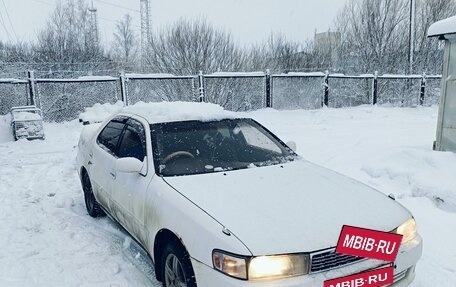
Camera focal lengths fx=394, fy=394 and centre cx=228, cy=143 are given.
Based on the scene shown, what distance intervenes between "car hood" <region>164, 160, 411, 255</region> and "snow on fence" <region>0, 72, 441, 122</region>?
1094 cm

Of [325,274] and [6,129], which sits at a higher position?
[325,274]

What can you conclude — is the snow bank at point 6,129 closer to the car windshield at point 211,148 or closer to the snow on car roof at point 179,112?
the snow on car roof at point 179,112

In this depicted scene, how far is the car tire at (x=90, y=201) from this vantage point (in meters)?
4.80

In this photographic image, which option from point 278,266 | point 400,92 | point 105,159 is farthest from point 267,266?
point 400,92

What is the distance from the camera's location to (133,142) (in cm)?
389

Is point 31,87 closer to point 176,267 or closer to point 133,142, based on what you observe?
point 133,142

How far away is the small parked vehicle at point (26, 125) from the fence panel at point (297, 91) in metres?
8.45

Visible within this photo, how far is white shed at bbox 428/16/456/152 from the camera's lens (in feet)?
20.6

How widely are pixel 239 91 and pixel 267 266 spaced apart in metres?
13.5

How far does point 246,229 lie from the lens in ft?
7.88

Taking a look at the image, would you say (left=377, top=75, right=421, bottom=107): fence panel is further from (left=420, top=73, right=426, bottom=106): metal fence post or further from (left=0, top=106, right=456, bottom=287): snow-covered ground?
(left=0, top=106, right=456, bottom=287): snow-covered ground

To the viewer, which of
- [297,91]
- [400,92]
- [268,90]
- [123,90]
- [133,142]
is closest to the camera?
[133,142]

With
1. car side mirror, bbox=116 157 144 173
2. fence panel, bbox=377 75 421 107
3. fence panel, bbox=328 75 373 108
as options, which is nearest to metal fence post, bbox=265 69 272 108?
fence panel, bbox=328 75 373 108

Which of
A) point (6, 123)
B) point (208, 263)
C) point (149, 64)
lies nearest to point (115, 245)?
point (208, 263)
